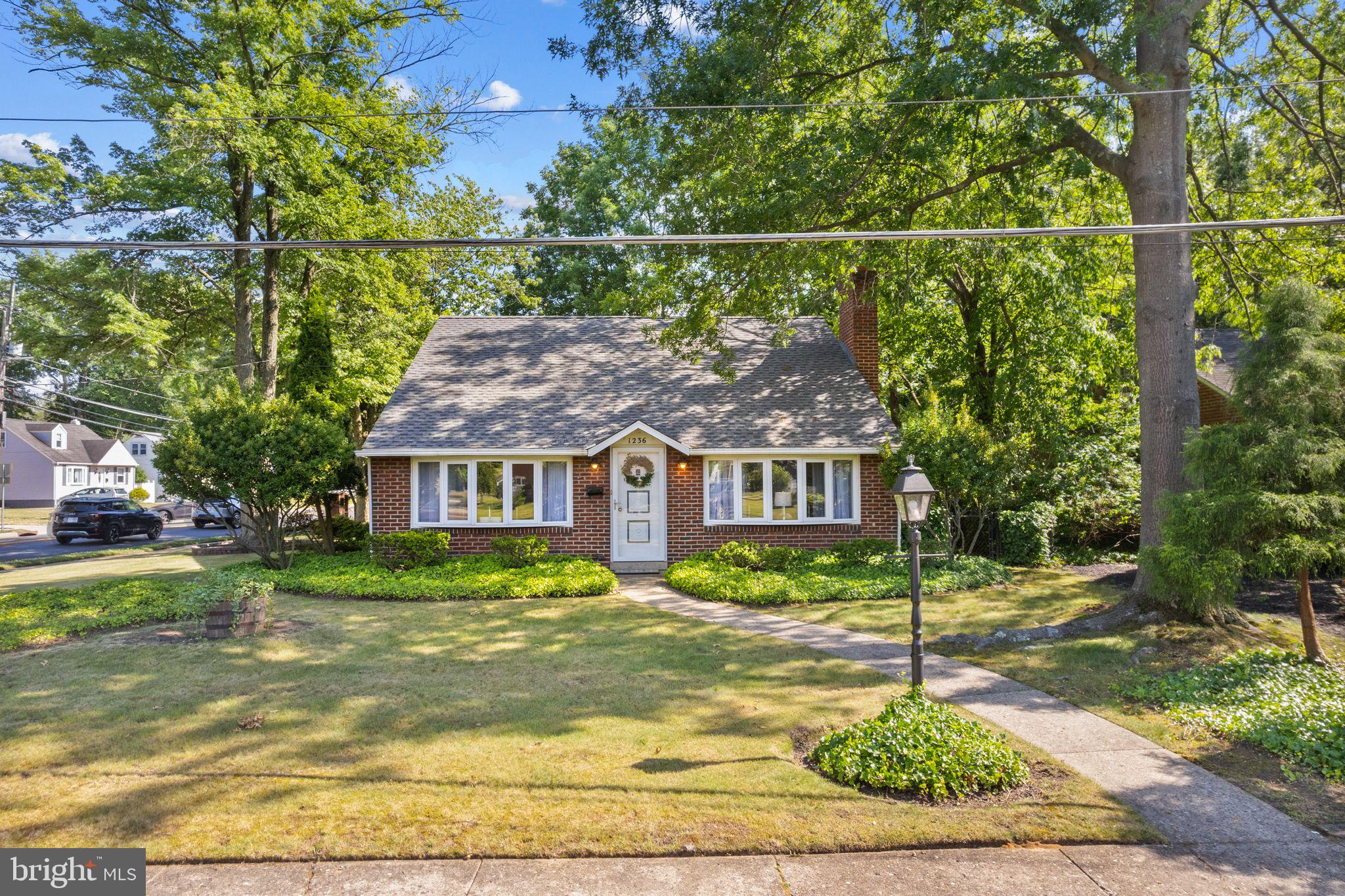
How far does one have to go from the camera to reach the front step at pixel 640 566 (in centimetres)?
1515

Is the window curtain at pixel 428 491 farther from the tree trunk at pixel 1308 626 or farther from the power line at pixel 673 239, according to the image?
the tree trunk at pixel 1308 626

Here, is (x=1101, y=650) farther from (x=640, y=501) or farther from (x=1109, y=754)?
(x=640, y=501)

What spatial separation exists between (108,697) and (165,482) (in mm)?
7560

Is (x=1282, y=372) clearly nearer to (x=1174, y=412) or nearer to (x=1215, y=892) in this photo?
(x=1174, y=412)

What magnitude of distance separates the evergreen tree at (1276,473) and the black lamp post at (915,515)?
361cm

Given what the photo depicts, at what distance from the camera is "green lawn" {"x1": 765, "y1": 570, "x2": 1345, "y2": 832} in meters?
5.16

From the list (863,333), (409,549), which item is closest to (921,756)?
(409,549)

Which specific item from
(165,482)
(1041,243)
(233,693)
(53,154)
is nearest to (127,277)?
(53,154)

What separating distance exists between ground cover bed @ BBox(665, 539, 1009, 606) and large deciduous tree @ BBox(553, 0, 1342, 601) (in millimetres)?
3833

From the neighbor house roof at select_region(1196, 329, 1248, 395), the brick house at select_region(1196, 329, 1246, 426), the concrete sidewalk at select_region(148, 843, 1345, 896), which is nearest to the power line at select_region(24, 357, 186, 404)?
the concrete sidewalk at select_region(148, 843, 1345, 896)

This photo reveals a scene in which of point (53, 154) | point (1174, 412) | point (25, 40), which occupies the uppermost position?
point (25, 40)

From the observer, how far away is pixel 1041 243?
1505 centimetres

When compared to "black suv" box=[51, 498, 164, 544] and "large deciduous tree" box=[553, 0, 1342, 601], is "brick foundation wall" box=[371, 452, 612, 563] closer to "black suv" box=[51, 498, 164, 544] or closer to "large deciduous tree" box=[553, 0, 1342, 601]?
"large deciduous tree" box=[553, 0, 1342, 601]

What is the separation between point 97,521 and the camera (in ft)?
76.7
